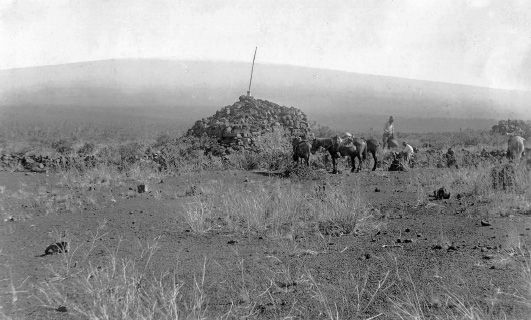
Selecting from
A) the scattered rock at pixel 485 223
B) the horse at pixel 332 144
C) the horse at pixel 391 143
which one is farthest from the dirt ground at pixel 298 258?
the horse at pixel 391 143

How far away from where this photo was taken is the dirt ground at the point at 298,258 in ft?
15.7

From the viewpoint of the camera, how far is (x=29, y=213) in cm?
1061

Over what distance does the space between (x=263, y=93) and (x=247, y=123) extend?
193ft

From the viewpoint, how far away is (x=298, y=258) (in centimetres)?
631

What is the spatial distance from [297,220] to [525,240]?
3.31 meters

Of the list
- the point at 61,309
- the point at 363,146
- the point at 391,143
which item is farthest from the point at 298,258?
the point at 391,143

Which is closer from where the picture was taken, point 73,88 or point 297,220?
point 297,220

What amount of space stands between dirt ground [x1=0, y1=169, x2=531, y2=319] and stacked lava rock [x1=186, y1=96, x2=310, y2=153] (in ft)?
32.9

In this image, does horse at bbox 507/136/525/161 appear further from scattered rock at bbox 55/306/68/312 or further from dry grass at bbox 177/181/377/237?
scattered rock at bbox 55/306/68/312

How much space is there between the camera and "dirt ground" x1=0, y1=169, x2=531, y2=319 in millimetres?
4773

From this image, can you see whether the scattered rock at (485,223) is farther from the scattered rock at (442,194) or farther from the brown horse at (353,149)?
the brown horse at (353,149)

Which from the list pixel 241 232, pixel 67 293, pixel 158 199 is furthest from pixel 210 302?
pixel 158 199

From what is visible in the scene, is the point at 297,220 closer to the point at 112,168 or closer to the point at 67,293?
the point at 67,293

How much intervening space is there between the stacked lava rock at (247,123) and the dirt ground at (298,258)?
10.0 meters
